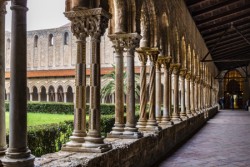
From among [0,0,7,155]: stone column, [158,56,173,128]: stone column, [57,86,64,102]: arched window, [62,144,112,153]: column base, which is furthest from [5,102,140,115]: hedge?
[0,0,7,155]: stone column

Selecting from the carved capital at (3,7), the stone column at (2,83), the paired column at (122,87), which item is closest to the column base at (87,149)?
the stone column at (2,83)

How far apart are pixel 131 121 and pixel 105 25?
6.37 ft

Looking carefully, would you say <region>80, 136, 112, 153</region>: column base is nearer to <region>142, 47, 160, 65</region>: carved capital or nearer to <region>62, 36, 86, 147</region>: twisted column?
<region>62, 36, 86, 147</region>: twisted column

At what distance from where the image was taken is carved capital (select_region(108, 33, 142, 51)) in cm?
561

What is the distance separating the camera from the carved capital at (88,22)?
14.2 feet

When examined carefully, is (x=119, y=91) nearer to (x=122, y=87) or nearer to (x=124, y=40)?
(x=122, y=87)

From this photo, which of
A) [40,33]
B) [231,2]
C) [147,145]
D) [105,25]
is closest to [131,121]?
[147,145]

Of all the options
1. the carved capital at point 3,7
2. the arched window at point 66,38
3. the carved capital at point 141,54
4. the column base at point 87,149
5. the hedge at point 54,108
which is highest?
the arched window at point 66,38

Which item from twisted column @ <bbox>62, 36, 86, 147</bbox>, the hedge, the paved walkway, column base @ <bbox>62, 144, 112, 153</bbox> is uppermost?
twisted column @ <bbox>62, 36, 86, 147</bbox>

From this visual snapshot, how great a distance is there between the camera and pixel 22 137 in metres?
2.99

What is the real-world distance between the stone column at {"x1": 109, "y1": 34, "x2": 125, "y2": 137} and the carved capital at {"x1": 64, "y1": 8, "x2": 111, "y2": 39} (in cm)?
115

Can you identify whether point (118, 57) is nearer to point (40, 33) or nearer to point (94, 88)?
point (94, 88)

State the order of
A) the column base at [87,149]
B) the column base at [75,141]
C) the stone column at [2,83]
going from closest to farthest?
the stone column at [2,83], the column base at [87,149], the column base at [75,141]

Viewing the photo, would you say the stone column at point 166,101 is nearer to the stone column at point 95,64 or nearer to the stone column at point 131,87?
the stone column at point 131,87
